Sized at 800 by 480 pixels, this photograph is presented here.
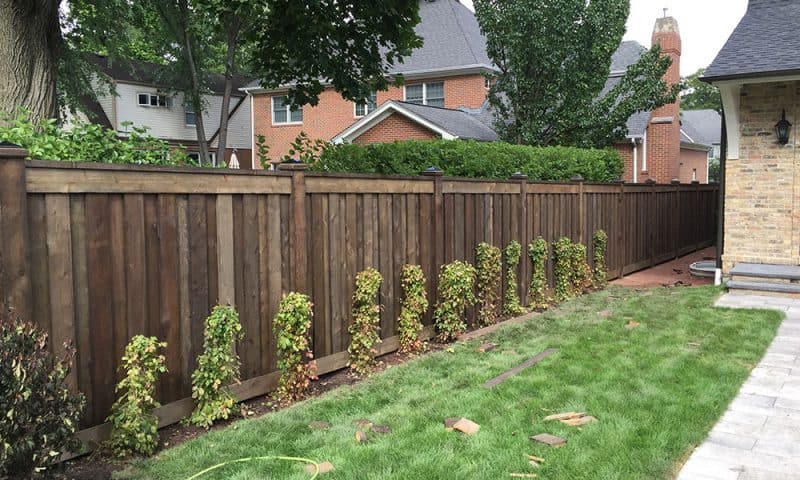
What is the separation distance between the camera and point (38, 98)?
691 centimetres

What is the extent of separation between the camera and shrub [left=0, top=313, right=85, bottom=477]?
8.98ft

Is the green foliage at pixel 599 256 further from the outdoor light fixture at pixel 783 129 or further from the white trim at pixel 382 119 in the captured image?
the white trim at pixel 382 119

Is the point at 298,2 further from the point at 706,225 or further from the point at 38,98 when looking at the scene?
the point at 706,225

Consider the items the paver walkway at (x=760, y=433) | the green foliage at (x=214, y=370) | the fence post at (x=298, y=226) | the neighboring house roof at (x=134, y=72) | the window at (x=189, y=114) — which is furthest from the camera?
the window at (x=189, y=114)

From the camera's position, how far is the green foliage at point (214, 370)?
434 centimetres

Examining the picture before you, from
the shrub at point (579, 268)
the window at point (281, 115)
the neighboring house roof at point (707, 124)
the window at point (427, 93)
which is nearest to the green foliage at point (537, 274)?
the shrub at point (579, 268)

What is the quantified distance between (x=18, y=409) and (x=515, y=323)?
238 inches

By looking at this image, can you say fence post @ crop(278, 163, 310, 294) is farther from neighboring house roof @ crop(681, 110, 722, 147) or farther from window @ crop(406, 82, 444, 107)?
neighboring house roof @ crop(681, 110, 722, 147)

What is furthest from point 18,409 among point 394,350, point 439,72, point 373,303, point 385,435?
point 439,72

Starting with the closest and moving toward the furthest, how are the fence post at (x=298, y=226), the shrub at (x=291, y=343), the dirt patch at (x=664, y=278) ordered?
the shrub at (x=291, y=343) → the fence post at (x=298, y=226) → the dirt patch at (x=664, y=278)

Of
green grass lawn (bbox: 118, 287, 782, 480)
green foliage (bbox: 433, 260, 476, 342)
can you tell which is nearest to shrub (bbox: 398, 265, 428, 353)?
green grass lawn (bbox: 118, 287, 782, 480)

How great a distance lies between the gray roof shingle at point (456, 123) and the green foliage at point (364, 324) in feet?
43.8

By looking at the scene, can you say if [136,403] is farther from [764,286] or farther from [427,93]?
[427,93]

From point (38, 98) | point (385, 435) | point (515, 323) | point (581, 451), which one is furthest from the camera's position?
point (515, 323)
